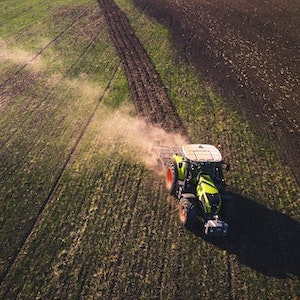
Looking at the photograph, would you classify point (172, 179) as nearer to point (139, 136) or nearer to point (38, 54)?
point (139, 136)

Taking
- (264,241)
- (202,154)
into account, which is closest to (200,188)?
(202,154)

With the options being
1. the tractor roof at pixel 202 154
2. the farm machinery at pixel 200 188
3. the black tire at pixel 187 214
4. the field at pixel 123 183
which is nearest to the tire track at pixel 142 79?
the field at pixel 123 183

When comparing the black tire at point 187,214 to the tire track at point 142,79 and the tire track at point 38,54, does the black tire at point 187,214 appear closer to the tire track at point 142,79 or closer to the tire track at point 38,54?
the tire track at point 142,79

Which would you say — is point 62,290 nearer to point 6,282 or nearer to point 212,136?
point 6,282

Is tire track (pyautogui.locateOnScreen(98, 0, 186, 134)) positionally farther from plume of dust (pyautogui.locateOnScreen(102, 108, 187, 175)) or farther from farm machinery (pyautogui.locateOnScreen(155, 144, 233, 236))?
farm machinery (pyautogui.locateOnScreen(155, 144, 233, 236))

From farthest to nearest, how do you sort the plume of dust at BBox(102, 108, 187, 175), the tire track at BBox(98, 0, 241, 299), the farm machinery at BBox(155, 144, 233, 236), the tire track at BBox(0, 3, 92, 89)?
the tire track at BBox(0, 3, 92, 89), the tire track at BBox(98, 0, 241, 299), the plume of dust at BBox(102, 108, 187, 175), the farm machinery at BBox(155, 144, 233, 236)

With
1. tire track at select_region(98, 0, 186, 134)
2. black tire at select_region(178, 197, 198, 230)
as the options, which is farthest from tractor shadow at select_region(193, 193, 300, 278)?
tire track at select_region(98, 0, 186, 134)

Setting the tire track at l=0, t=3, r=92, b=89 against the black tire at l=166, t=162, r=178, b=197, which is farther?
the tire track at l=0, t=3, r=92, b=89
